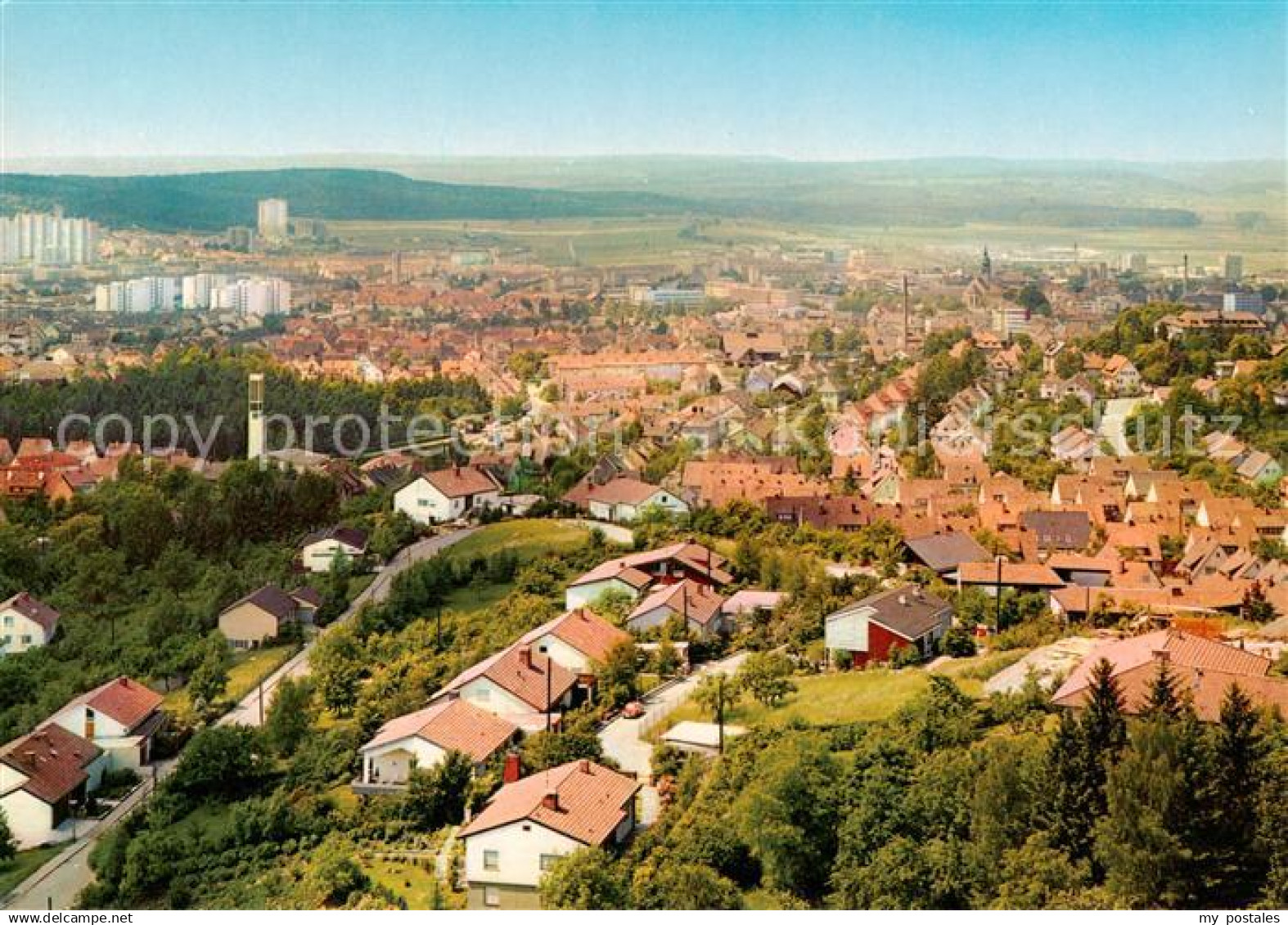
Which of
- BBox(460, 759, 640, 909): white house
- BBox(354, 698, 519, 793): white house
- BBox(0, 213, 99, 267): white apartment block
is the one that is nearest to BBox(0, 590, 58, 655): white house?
BBox(354, 698, 519, 793): white house

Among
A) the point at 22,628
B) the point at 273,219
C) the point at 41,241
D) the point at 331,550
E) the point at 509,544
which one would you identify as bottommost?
the point at 22,628

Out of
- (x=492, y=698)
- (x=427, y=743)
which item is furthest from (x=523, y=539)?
(x=427, y=743)

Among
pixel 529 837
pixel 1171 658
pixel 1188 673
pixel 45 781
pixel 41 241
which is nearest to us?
pixel 529 837

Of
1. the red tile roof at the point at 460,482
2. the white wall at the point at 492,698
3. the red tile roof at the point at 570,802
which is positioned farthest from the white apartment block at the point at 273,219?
the red tile roof at the point at 570,802

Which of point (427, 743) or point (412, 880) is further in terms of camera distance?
point (427, 743)

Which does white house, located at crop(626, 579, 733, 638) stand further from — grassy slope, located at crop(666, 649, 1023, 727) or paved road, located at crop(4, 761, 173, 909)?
paved road, located at crop(4, 761, 173, 909)

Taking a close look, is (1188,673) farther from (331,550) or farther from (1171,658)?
(331,550)
